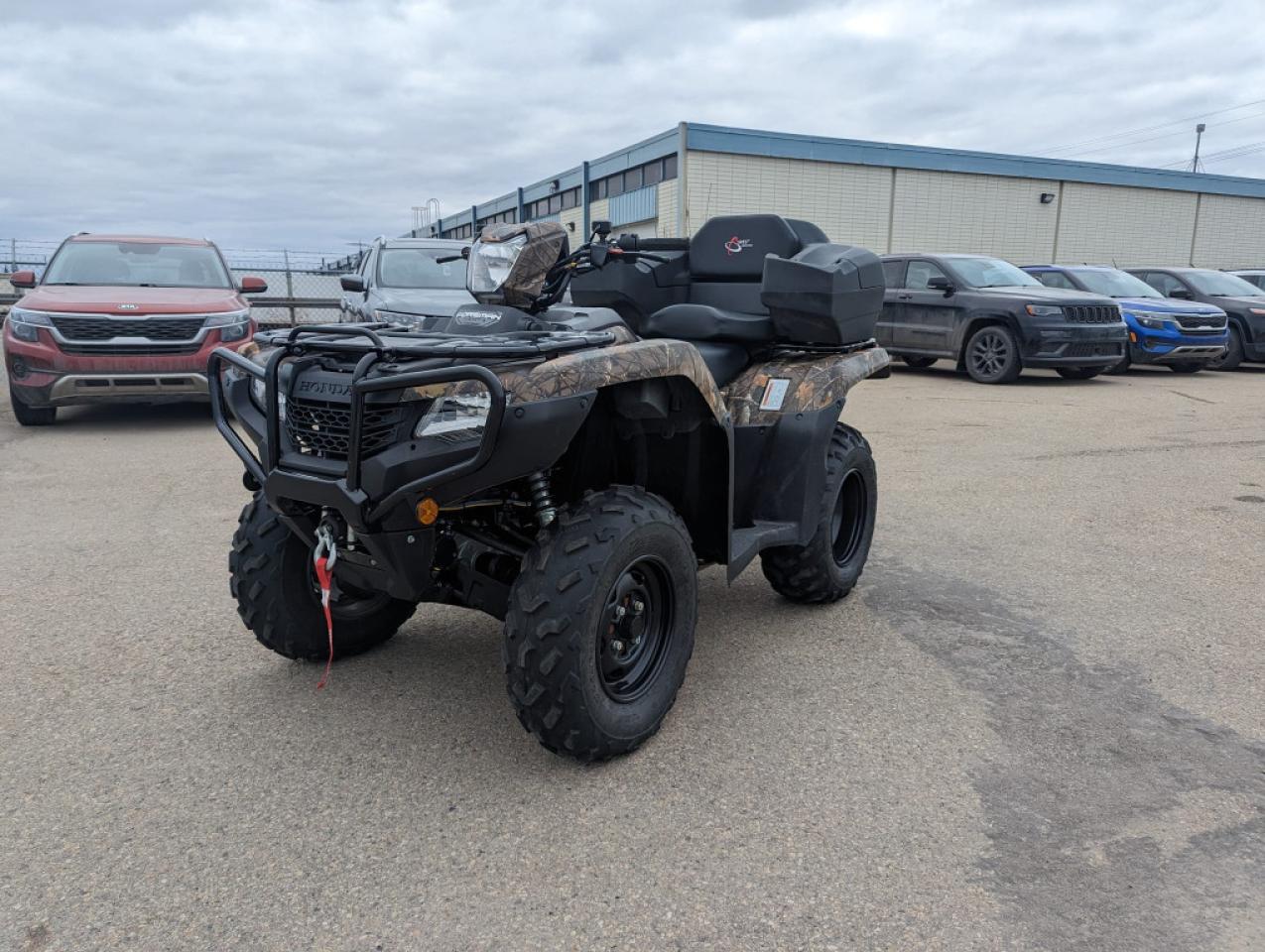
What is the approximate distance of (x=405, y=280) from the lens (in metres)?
9.16

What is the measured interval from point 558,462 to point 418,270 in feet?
23.2

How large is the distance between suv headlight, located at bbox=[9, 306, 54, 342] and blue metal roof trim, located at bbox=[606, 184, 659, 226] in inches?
799

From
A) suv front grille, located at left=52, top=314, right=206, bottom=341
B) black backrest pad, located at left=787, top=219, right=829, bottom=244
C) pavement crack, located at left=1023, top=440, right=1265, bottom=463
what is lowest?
pavement crack, located at left=1023, top=440, right=1265, bottom=463

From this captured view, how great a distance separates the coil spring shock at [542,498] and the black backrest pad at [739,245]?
6.02 ft

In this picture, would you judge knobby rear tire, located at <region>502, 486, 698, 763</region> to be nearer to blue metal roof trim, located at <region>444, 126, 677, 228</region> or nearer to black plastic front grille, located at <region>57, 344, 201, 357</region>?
black plastic front grille, located at <region>57, 344, 201, 357</region>

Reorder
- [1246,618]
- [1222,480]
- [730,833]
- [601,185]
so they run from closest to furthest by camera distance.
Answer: [730,833] < [1246,618] < [1222,480] < [601,185]

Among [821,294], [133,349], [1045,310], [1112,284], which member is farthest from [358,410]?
[1112,284]

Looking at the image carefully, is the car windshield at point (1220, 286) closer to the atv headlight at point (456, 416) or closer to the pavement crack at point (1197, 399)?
the pavement crack at point (1197, 399)

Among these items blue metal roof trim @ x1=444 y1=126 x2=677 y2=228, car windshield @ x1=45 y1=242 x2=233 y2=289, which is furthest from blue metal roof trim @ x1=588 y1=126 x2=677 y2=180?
car windshield @ x1=45 y1=242 x2=233 y2=289

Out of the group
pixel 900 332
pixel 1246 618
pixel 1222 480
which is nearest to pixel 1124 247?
pixel 900 332

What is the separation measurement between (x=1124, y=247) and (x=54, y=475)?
3343 cm

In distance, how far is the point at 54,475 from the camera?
6.41 metres

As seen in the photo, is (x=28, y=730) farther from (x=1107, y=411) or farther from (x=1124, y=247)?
(x=1124, y=247)

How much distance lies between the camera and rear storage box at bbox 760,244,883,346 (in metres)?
3.42
